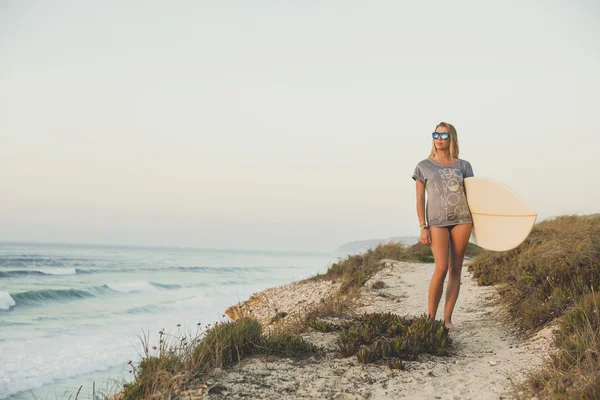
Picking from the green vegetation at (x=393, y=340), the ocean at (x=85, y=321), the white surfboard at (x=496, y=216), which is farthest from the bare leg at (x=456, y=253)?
the ocean at (x=85, y=321)

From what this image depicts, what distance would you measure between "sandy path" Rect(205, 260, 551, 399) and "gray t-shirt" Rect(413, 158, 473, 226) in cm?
150

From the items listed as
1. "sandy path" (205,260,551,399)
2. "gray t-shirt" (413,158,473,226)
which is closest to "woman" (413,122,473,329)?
"gray t-shirt" (413,158,473,226)

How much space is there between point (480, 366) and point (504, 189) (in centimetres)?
231

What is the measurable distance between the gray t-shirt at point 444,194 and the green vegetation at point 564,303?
145cm

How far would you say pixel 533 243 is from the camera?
911 centimetres

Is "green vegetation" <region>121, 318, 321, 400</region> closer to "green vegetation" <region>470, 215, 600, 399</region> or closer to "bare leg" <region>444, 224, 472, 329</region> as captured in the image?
"bare leg" <region>444, 224, 472, 329</region>

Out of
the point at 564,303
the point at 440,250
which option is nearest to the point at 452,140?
the point at 440,250

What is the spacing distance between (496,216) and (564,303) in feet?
4.20

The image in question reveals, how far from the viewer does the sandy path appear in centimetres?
398

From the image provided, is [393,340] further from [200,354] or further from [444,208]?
[200,354]

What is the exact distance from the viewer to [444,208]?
18.2 feet

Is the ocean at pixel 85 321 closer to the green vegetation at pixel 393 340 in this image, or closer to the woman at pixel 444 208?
the green vegetation at pixel 393 340

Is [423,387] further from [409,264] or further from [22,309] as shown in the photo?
[22,309]

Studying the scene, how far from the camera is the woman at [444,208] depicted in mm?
5562
